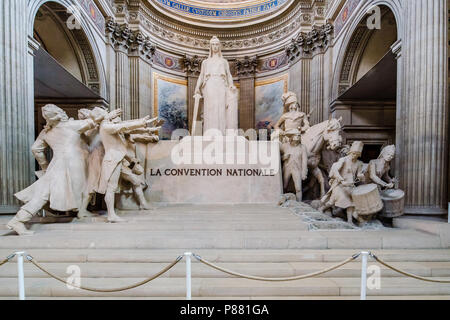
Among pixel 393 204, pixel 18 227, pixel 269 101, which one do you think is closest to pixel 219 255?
pixel 18 227

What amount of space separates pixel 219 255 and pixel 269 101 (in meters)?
12.4

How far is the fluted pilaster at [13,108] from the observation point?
5.36m

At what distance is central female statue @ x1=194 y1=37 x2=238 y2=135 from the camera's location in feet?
22.4

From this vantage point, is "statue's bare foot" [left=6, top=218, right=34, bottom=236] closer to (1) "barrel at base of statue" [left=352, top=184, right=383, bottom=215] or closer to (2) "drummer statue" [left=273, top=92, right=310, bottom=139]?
(1) "barrel at base of statue" [left=352, top=184, right=383, bottom=215]

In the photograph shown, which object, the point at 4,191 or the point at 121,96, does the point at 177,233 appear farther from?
the point at 121,96

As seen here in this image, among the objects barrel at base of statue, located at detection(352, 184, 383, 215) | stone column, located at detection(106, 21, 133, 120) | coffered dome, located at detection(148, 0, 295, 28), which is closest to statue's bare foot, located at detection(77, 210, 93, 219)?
barrel at base of statue, located at detection(352, 184, 383, 215)

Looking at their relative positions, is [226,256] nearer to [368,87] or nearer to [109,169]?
[109,169]

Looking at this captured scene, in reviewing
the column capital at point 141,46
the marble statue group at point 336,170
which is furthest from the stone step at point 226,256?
the column capital at point 141,46

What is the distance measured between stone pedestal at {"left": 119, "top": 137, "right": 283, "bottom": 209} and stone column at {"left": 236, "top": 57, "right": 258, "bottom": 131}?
9.08m

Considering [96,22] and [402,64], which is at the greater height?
[96,22]

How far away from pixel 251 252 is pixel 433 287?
2.07 m
